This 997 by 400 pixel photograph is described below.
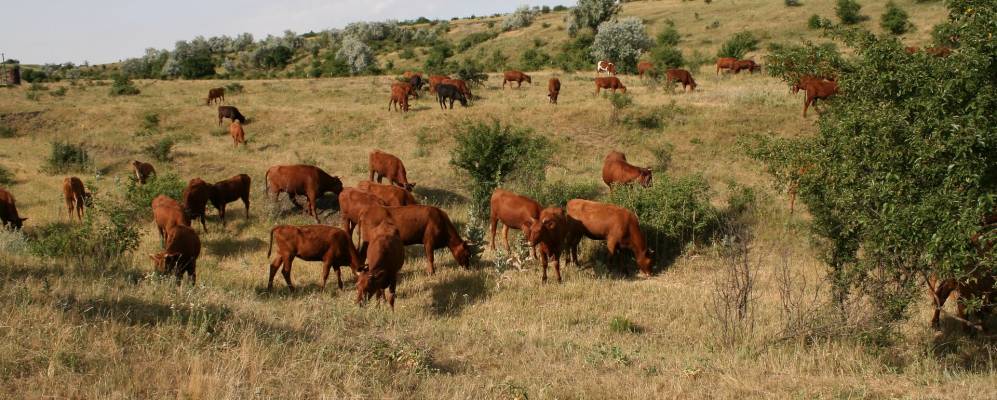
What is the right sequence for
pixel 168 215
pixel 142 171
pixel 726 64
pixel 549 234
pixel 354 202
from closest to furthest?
pixel 549 234 < pixel 168 215 < pixel 354 202 < pixel 142 171 < pixel 726 64

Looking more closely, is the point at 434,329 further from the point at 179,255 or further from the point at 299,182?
Answer: the point at 299,182

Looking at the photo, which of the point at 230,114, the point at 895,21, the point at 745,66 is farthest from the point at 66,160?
the point at 895,21

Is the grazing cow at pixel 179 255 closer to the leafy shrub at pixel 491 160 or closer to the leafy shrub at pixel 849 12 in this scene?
the leafy shrub at pixel 491 160

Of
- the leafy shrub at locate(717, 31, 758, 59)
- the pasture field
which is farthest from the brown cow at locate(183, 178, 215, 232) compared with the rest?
the leafy shrub at locate(717, 31, 758, 59)

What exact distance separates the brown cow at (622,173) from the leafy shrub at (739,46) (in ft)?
93.5

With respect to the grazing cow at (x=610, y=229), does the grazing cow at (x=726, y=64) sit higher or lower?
higher

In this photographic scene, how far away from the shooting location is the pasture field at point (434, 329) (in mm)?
5562

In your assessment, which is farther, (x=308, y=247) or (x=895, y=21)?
(x=895, y=21)

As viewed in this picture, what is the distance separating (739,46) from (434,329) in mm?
41790

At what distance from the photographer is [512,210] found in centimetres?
1398

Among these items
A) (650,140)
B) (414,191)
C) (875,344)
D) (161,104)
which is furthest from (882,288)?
(161,104)

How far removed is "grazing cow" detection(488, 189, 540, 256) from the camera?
13.7 meters

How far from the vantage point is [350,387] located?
5.59 meters

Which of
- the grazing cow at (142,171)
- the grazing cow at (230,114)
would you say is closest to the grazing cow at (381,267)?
the grazing cow at (142,171)
